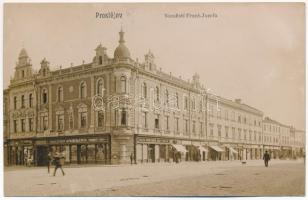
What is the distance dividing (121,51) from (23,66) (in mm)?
3339

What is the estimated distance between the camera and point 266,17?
16625mm

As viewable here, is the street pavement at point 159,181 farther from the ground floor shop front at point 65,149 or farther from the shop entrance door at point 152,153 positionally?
the shop entrance door at point 152,153

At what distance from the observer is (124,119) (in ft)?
63.9

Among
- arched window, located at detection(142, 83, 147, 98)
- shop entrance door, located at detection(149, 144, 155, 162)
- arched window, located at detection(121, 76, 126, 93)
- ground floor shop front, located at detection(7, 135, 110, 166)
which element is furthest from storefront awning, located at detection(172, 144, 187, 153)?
arched window, located at detection(121, 76, 126, 93)

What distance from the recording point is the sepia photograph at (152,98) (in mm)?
16406

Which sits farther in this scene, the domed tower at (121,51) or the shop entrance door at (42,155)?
the shop entrance door at (42,155)

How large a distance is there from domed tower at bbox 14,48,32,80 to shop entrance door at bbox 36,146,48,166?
2.94 m

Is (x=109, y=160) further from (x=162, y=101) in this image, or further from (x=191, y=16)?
(x=191, y=16)

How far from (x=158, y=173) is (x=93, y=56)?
15.0ft

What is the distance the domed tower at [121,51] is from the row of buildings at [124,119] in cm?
21

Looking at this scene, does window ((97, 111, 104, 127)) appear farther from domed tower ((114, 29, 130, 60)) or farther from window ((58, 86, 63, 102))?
domed tower ((114, 29, 130, 60))

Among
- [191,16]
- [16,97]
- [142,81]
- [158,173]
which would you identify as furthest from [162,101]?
[16,97]

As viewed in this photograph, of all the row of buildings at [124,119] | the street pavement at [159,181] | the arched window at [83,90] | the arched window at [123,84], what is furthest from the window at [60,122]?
the arched window at [123,84]

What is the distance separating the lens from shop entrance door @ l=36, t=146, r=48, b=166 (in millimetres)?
20142
